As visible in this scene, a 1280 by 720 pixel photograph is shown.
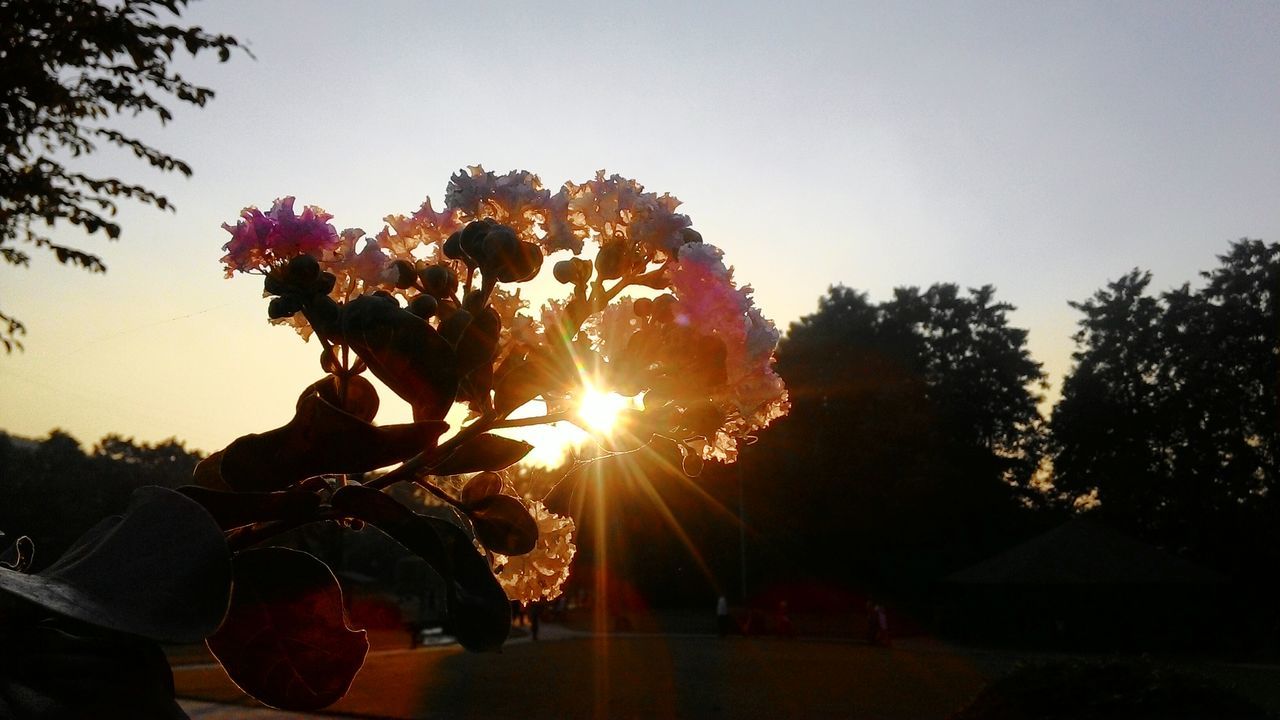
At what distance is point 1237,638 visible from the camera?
103 feet

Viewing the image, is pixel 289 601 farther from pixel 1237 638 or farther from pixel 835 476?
pixel 835 476

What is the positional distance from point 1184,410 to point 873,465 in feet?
40.0

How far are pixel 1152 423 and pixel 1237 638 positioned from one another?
11.0m

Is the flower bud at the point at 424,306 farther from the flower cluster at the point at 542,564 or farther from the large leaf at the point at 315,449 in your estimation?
the flower cluster at the point at 542,564

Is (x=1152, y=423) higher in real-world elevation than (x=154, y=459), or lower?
higher

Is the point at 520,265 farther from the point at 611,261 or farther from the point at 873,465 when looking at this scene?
the point at 873,465

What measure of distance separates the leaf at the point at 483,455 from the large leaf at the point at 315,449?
7cm

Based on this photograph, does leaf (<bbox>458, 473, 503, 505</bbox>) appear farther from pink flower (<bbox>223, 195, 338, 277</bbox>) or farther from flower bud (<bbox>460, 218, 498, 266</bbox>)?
pink flower (<bbox>223, 195, 338, 277</bbox>)

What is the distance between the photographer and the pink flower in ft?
3.57

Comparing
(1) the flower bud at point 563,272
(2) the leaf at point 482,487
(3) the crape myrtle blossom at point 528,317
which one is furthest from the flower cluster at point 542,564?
(1) the flower bud at point 563,272

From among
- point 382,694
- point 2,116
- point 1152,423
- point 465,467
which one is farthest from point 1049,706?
point 1152,423

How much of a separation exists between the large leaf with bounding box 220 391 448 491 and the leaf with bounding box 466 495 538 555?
152 millimetres

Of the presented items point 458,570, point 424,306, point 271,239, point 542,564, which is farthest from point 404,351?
point 542,564

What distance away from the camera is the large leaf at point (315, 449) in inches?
31.6
